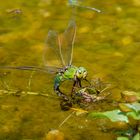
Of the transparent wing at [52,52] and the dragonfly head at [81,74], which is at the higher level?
the transparent wing at [52,52]

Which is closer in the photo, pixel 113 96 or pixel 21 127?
pixel 21 127

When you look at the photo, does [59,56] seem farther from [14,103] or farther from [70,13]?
[70,13]

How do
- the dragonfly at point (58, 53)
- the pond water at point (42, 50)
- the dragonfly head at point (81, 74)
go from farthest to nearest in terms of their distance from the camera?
the dragonfly at point (58, 53) → the dragonfly head at point (81, 74) → the pond water at point (42, 50)

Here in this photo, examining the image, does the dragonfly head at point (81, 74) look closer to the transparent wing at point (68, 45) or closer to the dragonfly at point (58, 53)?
the dragonfly at point (58, 53)

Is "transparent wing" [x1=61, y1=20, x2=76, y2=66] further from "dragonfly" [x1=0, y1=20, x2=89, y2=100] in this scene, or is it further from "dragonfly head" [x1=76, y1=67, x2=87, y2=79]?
"dragonfly head" [x1=76, y1=67, x2=87, y2=79]

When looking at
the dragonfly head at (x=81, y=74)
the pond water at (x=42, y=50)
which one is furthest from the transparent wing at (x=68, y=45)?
the dragonfly head at (x=81, y=74)

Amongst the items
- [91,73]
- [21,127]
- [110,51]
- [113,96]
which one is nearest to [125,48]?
[110,51]
